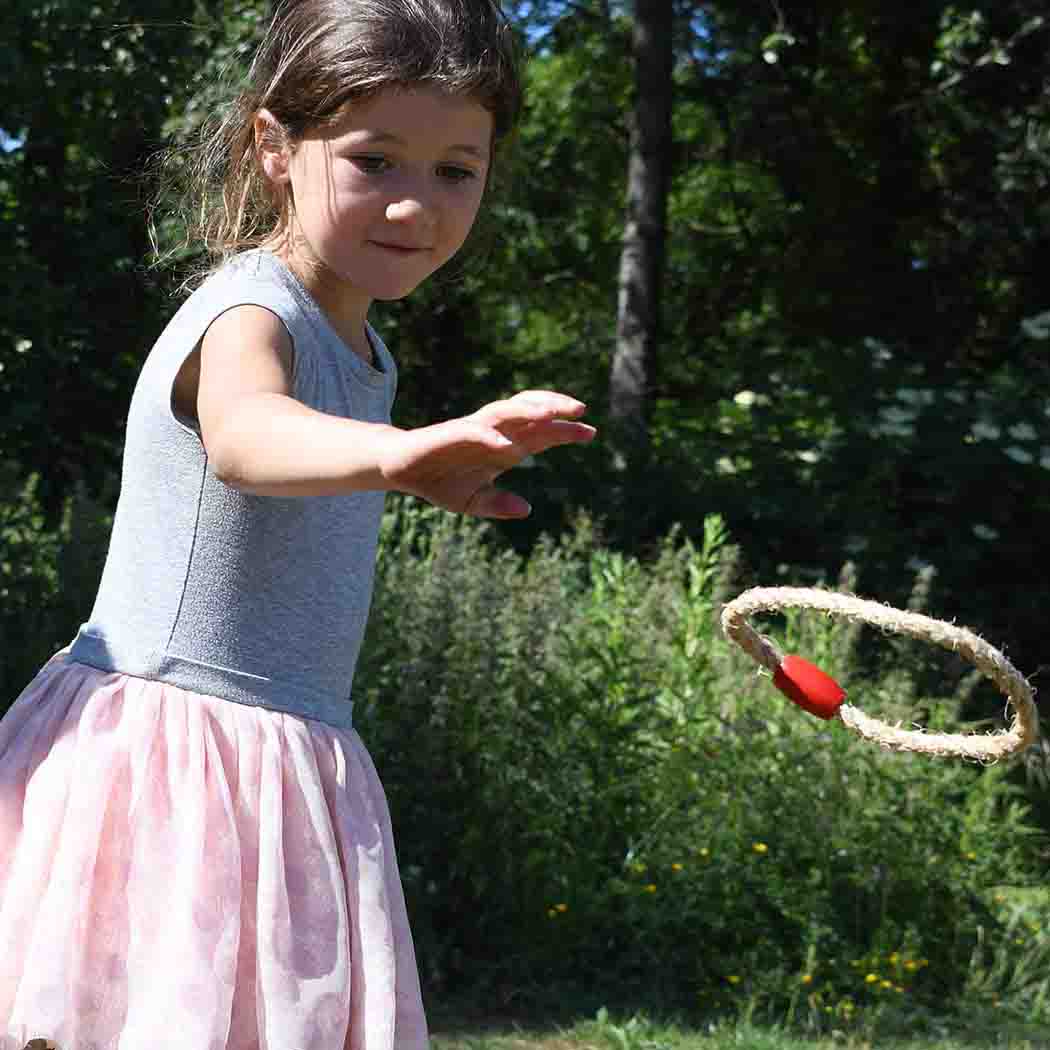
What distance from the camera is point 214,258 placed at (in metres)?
2.06

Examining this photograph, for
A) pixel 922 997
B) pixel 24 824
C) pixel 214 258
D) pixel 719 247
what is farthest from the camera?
pixel 719 247

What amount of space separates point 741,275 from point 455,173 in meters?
11.5

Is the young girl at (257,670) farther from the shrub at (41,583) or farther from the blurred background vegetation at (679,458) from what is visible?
the shrub at (41,583)

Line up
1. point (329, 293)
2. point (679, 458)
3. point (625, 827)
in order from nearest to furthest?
point (329, 293) → point (625, 827) → point (679, 458)

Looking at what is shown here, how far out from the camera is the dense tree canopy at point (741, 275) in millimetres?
7570

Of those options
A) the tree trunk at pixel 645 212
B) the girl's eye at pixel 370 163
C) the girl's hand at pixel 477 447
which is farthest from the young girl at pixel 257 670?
the tree trunk at pixel 645 212

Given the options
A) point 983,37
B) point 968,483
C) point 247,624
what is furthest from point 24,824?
point 983,37

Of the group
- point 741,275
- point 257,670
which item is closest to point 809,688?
point 257,670

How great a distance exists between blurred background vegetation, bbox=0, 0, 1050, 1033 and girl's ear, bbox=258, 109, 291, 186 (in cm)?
52

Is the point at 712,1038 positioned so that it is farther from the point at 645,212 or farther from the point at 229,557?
the point at 645,212

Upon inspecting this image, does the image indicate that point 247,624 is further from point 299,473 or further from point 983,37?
point 983,37

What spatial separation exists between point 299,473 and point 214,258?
84 cm

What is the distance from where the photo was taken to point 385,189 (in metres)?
1.68

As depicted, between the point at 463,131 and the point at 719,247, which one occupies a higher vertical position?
the point at 719,247
